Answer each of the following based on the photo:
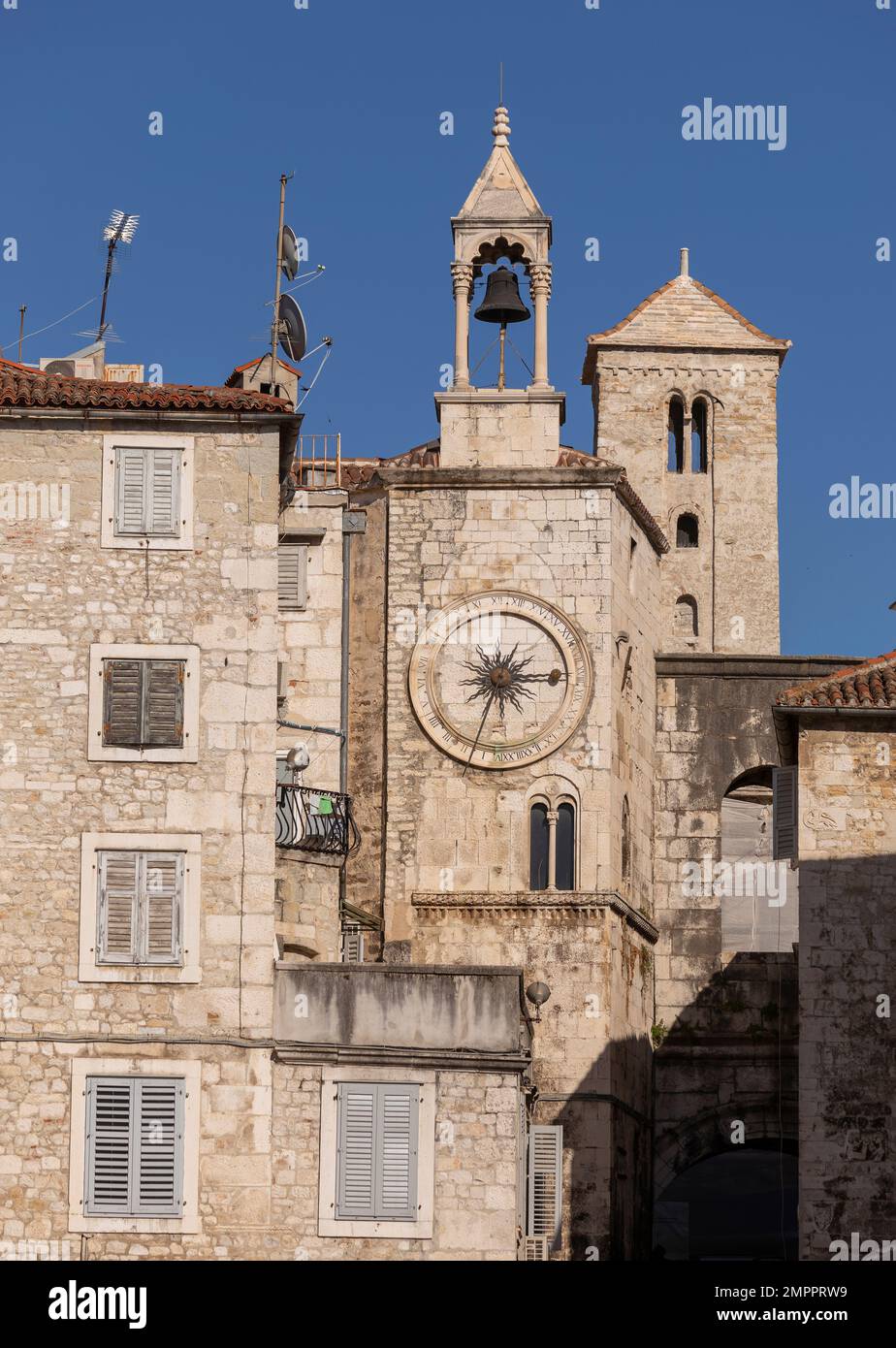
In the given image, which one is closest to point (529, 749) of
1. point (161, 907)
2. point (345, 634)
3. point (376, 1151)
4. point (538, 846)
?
point (538, 846)

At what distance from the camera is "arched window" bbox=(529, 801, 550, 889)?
55.0 metres

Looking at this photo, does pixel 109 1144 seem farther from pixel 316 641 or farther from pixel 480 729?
pixel 316 641

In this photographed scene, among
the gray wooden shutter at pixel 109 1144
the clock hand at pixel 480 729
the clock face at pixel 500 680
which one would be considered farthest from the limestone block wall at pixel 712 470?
the gray wooden shutter at pixel 109 1144

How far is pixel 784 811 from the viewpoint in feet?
164

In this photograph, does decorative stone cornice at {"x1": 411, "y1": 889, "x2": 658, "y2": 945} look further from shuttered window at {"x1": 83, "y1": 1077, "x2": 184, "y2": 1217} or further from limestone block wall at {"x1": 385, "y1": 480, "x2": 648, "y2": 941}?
shuttered window at {"x1": 83, "y1": 1077, "x2": 184, "y2": 1217}

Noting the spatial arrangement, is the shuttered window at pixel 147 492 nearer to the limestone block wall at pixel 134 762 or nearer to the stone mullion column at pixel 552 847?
the limestone block wall at pixel 134 762

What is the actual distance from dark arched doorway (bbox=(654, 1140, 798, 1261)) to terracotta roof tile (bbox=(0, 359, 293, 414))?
91.4 ft

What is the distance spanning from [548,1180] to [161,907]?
11.5m

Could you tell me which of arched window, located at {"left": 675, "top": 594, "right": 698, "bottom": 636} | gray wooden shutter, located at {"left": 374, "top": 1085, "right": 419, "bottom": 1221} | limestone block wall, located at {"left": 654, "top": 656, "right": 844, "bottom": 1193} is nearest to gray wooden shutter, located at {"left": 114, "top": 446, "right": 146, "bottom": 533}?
gray wooden shutter, located at {"left": 374, "top": 1085, "right": 419, "bottom": 1221}
